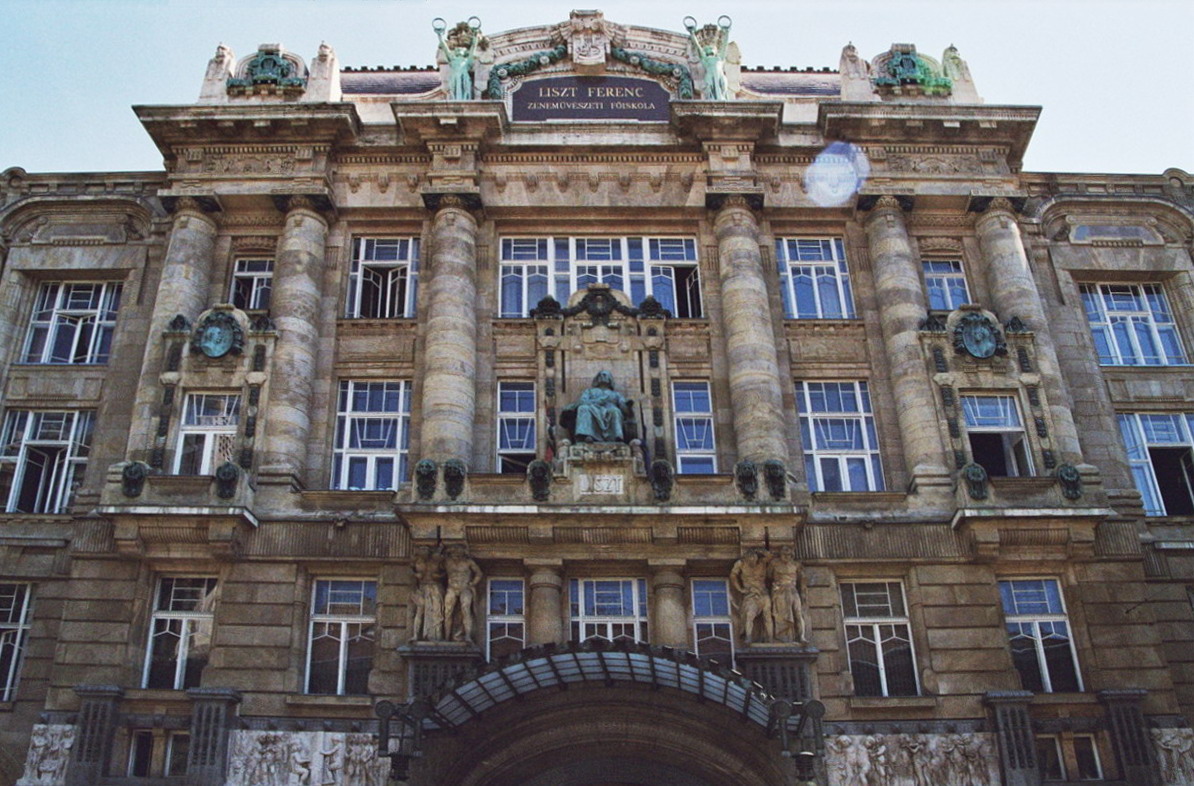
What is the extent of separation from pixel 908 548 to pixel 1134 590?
14.1 ft

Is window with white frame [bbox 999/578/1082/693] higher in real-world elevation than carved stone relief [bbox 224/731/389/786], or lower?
higher

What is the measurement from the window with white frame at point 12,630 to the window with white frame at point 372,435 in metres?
6.41

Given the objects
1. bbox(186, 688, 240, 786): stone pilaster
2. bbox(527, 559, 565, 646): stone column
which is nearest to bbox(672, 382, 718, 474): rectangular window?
bbox(527, 559, 565, 646): stone column

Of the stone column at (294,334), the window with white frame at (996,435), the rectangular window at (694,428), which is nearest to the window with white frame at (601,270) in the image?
the rectangular window at (694,428)

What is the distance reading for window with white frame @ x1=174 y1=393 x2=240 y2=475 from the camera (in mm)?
22047

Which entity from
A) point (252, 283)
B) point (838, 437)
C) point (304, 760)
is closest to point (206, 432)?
point (252, 283)

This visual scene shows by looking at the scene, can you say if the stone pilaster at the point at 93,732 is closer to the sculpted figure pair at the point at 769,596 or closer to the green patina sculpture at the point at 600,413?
the green patina sculpture at the point at 600,413

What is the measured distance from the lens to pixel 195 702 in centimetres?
1927

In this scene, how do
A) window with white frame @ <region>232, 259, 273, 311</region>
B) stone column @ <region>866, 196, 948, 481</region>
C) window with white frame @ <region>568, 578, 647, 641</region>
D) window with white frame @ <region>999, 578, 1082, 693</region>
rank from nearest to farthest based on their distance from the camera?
window with white frame @ <region>999, 578, 1082, 693</region> → window with white frame @ <region>568, 578, 647, 641</region> → stone column @ <region>866, 196, 948, 481</region> → window with white frame @ <region>232, 259, 273, 311</region>

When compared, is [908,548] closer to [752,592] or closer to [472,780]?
[752,592]

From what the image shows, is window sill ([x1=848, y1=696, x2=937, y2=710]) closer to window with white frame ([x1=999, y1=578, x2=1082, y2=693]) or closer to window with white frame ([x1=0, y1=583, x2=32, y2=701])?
window with white frame ([x1=999, y1=578, x2=1082, y2=693])

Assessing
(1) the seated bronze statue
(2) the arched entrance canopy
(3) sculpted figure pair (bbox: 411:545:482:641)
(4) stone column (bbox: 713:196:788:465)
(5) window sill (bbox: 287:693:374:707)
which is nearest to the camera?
(2) the arched entrance canopy

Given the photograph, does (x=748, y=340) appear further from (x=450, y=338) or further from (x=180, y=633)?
(x=180, y=633)

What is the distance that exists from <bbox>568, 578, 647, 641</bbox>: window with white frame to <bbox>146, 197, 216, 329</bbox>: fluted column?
1005 centimetres
